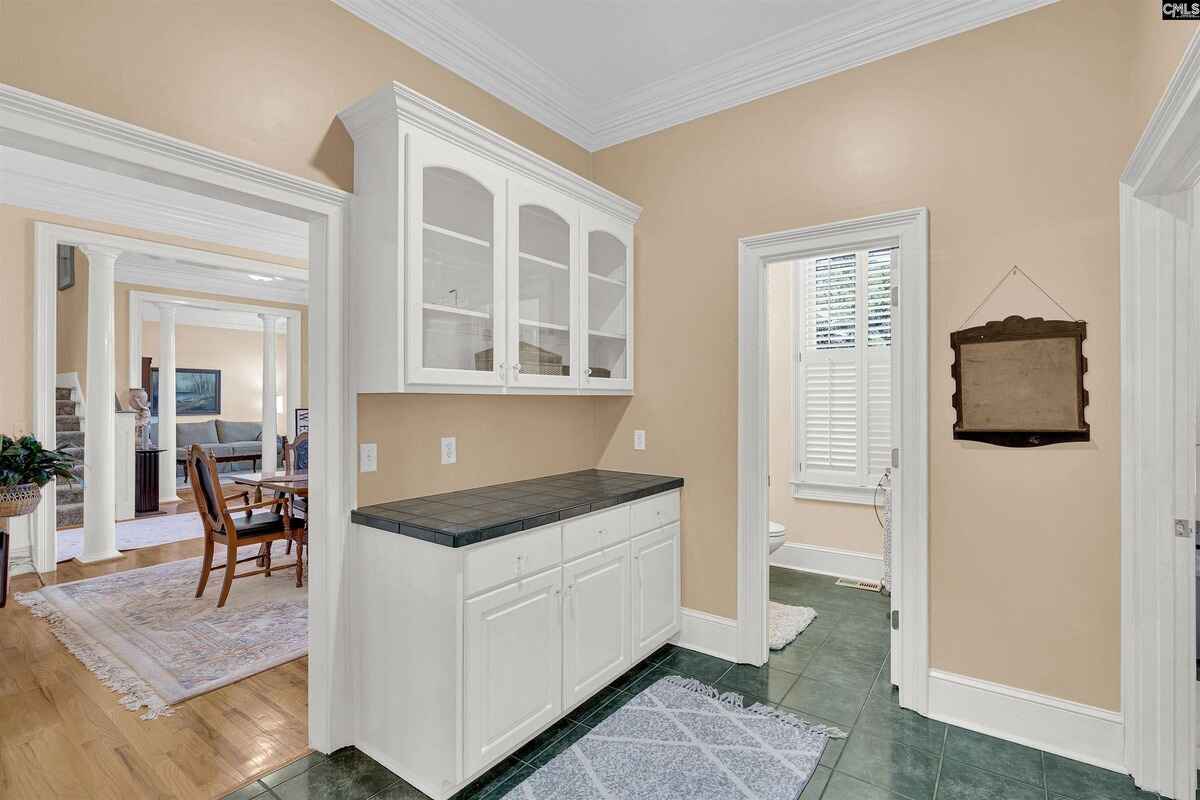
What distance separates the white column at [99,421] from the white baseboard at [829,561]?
5.55m

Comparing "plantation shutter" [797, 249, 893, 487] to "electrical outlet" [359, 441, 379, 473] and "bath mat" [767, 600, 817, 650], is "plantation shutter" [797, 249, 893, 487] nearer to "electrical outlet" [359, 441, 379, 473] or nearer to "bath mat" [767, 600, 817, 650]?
"bath mat" [767, 600, 817, 650]

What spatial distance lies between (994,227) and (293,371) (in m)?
8.50

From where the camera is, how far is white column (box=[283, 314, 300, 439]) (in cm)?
821

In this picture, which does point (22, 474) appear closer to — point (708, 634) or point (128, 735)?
point (128, 735)

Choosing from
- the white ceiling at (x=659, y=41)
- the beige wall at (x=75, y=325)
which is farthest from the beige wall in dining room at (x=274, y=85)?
the beige wall at (x=75, y=325)

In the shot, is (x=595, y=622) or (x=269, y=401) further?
(x=269, y=401)

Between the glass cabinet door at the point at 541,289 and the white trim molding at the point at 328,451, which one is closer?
the white trim molding at the point at 328,451

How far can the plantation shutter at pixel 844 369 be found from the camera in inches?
166

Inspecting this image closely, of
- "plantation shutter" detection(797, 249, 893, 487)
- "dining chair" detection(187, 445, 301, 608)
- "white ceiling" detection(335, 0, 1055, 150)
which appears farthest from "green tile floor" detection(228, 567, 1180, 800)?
"white ceiling" detection(335, 0, 1055, 150)

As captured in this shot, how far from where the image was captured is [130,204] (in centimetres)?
443

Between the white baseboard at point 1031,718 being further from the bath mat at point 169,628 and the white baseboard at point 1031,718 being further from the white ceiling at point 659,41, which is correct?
the bath mat at point 169,628

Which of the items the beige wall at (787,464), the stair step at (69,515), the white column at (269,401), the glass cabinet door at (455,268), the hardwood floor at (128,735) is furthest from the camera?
the white column at (269,401)

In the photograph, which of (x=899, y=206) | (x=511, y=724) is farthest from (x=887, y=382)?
(x=511, y=724)

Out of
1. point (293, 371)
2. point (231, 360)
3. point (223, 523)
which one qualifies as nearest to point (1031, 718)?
point (223, 523)
